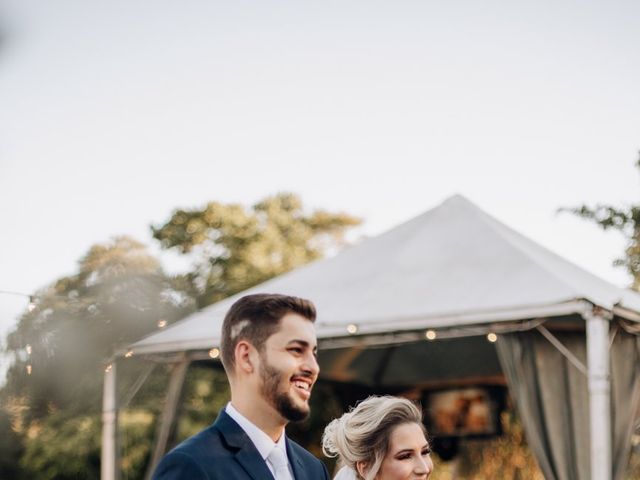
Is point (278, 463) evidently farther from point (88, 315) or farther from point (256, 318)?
point (88, 315)

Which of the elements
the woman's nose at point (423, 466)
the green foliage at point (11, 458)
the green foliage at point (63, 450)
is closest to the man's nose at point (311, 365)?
the woman's nose at point (423, 466)

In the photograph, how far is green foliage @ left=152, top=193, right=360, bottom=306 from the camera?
51.1ft

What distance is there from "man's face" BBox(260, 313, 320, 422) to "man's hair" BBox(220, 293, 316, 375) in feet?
0.08

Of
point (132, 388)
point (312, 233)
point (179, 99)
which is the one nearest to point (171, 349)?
point (132, 388)

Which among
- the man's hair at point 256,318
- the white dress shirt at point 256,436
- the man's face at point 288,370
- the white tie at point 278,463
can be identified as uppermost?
the man's hair at point 256,318

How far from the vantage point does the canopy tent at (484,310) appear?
23.5ft

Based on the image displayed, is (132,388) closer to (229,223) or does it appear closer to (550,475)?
→ (550,475)

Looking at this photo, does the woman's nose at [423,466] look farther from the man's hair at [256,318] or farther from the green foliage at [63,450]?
the green foliage at [63,450]

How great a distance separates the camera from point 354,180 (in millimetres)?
20188

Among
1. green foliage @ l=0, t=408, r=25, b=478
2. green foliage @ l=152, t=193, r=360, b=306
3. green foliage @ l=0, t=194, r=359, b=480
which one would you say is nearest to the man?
green foliage @ l=0, t=194, r=359, b=480

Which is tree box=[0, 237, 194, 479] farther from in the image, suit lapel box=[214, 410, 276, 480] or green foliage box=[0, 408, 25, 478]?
green foliage box=[0, 408, 25, 478]

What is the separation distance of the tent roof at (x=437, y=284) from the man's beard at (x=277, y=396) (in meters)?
5.04

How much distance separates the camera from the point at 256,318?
234 centimetres

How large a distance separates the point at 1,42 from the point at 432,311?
573cm
